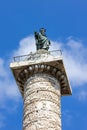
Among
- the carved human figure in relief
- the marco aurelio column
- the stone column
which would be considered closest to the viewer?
the stone column

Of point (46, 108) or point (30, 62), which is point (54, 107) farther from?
point (30, 62)

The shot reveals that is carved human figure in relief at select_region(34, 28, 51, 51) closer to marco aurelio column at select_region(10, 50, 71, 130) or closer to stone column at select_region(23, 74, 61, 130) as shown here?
marco aurelio column at select_region(10, 50, 71, 130)

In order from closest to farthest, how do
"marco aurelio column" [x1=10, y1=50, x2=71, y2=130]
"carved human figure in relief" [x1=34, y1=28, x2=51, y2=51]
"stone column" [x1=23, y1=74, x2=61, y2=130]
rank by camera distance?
1. "stone column" [x1=23, y1=74, x2=61, y2=130]
2. "marco aurelio column" [x1=10, y1=50, x2=71, y2=130]
3. "carved human figure in relief" [x1=34, y1=28, x2=51, y2=51]

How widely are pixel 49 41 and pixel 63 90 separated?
1.76 metres

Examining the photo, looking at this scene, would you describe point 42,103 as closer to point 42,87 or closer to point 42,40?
point 42,87

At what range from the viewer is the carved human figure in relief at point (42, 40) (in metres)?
12.6

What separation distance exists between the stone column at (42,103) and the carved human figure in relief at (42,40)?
147 centimetres

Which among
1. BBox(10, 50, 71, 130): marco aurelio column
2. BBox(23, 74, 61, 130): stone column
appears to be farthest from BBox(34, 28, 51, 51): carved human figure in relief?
BBox(23, 74, 61, 130): stone column

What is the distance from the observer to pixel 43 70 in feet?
37.5

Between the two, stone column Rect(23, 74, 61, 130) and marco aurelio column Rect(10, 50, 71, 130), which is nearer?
stone column Rect(23, 74, 61, 130)

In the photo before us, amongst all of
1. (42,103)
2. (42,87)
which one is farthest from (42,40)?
(42,103)

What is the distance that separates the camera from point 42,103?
10570 millimetres

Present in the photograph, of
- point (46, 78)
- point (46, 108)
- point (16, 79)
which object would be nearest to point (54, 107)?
point (46, 108)

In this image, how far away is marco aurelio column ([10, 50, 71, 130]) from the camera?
10305 millimetres
